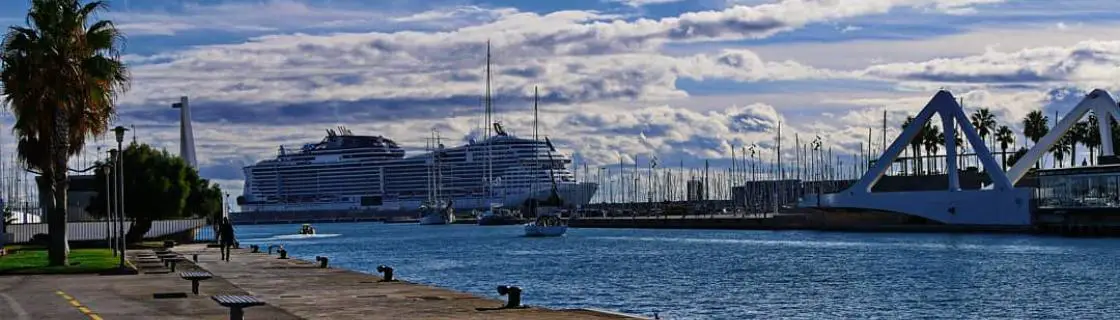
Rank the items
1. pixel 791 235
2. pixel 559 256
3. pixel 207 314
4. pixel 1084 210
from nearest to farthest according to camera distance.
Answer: pixel 207 314 → pixel 559 256 → pixel 1084 210 → pixel 791 235

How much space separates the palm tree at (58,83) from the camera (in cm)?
3531

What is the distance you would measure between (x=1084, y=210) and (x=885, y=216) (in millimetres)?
23001

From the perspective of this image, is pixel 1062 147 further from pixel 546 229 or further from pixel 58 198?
pixel 58 198

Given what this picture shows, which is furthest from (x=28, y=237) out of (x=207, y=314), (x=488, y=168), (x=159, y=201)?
(x=488, y=168)

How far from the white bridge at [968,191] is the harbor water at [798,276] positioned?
14.3 meters

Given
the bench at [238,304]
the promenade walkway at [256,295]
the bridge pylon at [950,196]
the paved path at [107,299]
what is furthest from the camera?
the bridge pylon at [950,196]

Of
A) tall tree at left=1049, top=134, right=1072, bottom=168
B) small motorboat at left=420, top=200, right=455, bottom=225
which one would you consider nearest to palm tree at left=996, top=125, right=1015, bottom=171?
tall tree at left=1049, top=134, right=1072, bottom=168

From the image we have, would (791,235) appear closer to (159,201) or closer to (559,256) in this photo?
(559,256)

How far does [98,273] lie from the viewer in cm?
3566

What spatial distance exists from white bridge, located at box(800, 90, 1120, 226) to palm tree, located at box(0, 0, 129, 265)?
76452mm

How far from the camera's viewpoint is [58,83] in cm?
3534

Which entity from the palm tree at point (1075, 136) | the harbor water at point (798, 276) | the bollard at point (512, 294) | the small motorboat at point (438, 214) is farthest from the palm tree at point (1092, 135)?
the bollard at point (512, 294)

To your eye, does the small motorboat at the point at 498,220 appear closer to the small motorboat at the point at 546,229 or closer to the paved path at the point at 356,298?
the small motorboat at the point at 546,229

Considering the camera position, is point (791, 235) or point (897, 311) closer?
point (897, 311)
